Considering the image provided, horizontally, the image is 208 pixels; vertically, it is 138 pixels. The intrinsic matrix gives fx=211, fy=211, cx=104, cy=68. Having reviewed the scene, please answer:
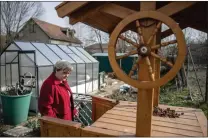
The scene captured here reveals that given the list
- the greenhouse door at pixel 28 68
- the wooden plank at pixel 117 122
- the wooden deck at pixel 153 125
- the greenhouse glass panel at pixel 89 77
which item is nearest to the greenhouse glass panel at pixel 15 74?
the greenhouse door at pixel 28 68

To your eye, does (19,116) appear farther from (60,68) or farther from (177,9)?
(177,9)

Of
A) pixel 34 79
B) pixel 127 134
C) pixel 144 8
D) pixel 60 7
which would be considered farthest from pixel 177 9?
pixel 34 79

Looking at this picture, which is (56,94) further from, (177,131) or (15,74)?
(15,74)

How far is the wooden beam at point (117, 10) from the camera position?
219 cm

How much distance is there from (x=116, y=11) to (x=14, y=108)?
547 centimetres

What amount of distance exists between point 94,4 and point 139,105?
122 centimetres

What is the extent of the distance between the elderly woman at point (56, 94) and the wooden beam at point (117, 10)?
3.64ft

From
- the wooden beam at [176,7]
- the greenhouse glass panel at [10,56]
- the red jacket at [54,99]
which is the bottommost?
the red jacket at [54,99]

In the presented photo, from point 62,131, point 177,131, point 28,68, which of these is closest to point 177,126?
point 177,131

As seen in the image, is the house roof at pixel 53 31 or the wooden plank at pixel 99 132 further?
the house roof at pixel 53 31

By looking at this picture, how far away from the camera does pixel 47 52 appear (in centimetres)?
920

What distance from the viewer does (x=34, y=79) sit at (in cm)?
782

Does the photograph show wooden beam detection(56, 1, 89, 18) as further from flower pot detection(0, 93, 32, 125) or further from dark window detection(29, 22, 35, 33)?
dark window detection(29, 22, 35, 33)

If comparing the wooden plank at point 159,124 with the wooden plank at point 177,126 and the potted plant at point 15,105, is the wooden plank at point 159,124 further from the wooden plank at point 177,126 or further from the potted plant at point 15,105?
the potted plant at point 15,105
